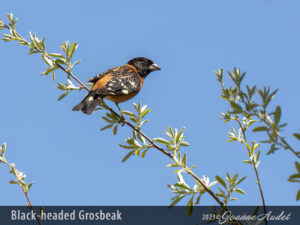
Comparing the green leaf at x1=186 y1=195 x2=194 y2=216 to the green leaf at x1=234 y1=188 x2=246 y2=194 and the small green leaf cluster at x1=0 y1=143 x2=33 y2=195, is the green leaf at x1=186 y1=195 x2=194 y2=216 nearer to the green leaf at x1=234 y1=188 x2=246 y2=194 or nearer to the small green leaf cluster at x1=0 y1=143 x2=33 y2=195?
the green leaf at x1=234 y1=188 x2=246 y2=194

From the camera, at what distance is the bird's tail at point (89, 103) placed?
4.31m

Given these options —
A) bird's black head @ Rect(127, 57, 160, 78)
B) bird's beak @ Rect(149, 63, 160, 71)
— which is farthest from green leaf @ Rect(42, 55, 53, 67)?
bird's beak @ Rect(149, 63, 160, 71)

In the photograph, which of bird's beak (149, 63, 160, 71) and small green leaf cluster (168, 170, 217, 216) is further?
bird's beak (149, 63, 160, 71)

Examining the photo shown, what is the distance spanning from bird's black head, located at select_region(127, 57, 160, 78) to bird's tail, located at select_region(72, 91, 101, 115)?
234 cm

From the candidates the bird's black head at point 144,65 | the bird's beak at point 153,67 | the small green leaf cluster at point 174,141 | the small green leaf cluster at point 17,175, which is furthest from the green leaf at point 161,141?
the bird's beak at point 153,67

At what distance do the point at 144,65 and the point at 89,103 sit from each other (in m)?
2.82

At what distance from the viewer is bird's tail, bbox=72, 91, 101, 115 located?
4309mm

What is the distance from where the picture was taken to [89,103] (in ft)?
14.4

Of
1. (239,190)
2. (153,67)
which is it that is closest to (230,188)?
(239,190)

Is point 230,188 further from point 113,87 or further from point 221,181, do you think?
point 113,87

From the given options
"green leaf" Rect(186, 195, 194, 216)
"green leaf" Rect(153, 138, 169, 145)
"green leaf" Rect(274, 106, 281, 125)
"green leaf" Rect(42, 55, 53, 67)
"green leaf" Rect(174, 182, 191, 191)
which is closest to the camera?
"green leaf" Rect(274, 106, 281, 125)

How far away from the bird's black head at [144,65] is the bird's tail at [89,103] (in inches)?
92.2

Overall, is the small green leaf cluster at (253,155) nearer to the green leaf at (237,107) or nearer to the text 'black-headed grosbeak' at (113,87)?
the green leaf at (237,107)

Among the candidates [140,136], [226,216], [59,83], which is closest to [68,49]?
[59,83]
